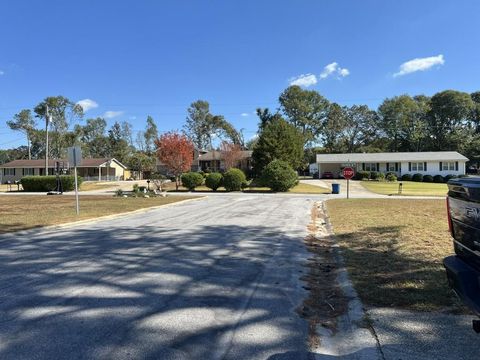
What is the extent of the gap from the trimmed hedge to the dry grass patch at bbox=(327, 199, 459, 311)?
31.0 m

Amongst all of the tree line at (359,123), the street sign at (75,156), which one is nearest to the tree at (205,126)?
the tree line at (359,123)

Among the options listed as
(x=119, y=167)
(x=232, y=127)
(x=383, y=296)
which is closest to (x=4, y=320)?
(x=383, y=296)

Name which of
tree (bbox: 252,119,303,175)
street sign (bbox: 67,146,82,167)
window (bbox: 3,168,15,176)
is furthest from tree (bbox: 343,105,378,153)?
street sign (bbox: 67,146,82,167)

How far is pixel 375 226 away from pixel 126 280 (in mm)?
7914

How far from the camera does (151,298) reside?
5.15m

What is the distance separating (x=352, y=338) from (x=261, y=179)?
3194 cm

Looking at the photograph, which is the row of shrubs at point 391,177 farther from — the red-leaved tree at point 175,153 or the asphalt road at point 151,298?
the asphalt road at point 151,298

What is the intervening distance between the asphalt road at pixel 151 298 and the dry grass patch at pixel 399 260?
99 centimetres

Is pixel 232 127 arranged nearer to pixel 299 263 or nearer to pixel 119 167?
pixel 119 167

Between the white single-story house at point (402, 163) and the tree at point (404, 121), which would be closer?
the white single-story house at point (402, 163)

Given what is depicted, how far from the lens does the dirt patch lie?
181 inches

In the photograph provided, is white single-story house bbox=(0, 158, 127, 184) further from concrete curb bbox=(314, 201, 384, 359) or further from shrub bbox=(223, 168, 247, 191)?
concrete curb bbox=(314, 201, 384, 359)

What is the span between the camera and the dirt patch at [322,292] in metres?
4.60

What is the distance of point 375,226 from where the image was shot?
38.6ft
